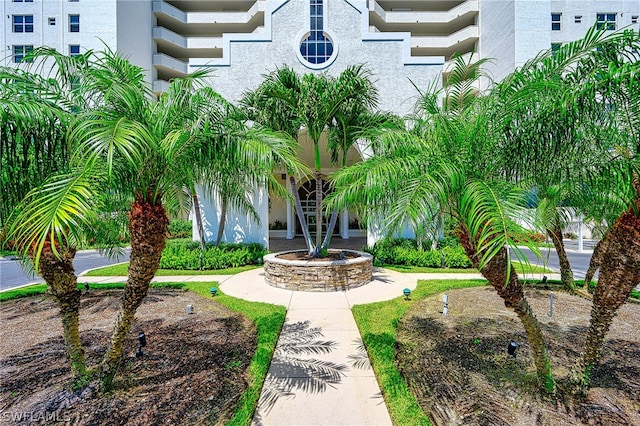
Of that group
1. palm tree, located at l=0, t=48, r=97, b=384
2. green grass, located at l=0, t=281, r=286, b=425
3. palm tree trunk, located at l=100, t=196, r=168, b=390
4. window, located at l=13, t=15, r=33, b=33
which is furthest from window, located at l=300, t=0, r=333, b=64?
window, located at l=13, t=15, r=33, b=33

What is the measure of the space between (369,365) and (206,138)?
3.97 metres

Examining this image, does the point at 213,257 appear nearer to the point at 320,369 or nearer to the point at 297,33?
the point at 320,369

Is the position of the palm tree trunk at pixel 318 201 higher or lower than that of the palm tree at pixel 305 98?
lower

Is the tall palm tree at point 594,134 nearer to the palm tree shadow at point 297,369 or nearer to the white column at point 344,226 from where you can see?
the palm tree shadow at point 297,369

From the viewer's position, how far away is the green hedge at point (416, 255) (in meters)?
11.6

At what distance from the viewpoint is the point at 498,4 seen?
26.8 m

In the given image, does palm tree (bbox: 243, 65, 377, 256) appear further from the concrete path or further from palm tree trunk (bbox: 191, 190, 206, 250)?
palm tree trunk (bbox: 191, 190, 206, 250)

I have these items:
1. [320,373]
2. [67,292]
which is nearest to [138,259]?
[67,292]

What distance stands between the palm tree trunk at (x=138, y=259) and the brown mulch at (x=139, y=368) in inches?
→ 17.8

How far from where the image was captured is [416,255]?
11.9m

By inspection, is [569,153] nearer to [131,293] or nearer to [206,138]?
[206,138]

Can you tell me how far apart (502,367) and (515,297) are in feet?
4.88

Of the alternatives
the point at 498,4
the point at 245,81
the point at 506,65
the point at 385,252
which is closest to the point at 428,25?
the point at 498,4

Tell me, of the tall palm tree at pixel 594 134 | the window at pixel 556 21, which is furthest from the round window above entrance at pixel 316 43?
the window at pixel 556 21
